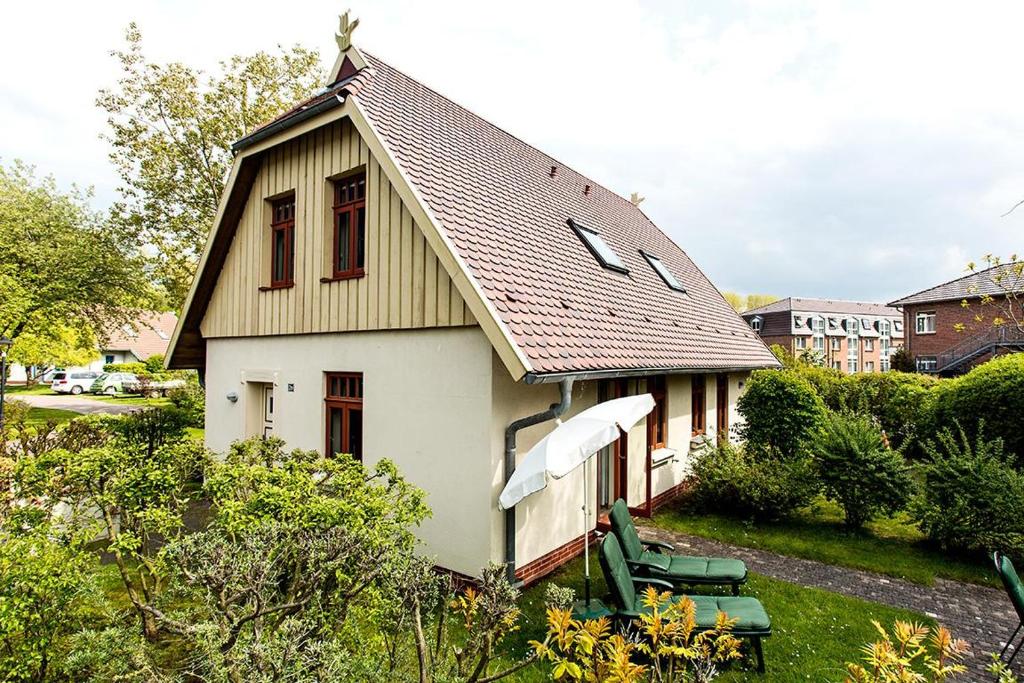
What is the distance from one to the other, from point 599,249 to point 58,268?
22052 mm

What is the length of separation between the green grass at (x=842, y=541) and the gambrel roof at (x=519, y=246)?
9.68ft

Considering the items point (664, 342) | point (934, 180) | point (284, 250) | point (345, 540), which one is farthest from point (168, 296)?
point (934, 180)

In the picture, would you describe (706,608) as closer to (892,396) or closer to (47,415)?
(892,396)

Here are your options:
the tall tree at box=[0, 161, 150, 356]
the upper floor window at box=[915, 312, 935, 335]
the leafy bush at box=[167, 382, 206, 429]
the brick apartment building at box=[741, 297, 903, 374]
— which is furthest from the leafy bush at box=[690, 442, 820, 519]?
the brick apartment building at box=[741, 297, 903, 374]

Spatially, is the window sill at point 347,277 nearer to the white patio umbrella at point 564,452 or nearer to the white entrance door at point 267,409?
the white entrance door at point 267,409

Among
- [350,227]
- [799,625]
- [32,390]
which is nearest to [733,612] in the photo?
[799,625]

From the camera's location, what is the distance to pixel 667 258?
16.2 metres

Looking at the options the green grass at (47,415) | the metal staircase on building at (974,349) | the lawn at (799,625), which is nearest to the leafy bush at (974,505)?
the lawn at (799,625)

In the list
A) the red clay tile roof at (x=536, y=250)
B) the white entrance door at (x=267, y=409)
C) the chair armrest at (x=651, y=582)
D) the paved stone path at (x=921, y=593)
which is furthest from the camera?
the white entrance door at (x=267, y=409)

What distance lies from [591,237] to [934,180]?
7.40 meters

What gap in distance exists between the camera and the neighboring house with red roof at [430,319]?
631 cm

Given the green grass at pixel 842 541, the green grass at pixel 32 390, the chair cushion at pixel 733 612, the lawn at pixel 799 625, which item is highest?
the green grass at pixel 32 390

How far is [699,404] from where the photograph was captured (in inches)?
500

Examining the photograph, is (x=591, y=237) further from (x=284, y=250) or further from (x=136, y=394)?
(x=136, y=394)
